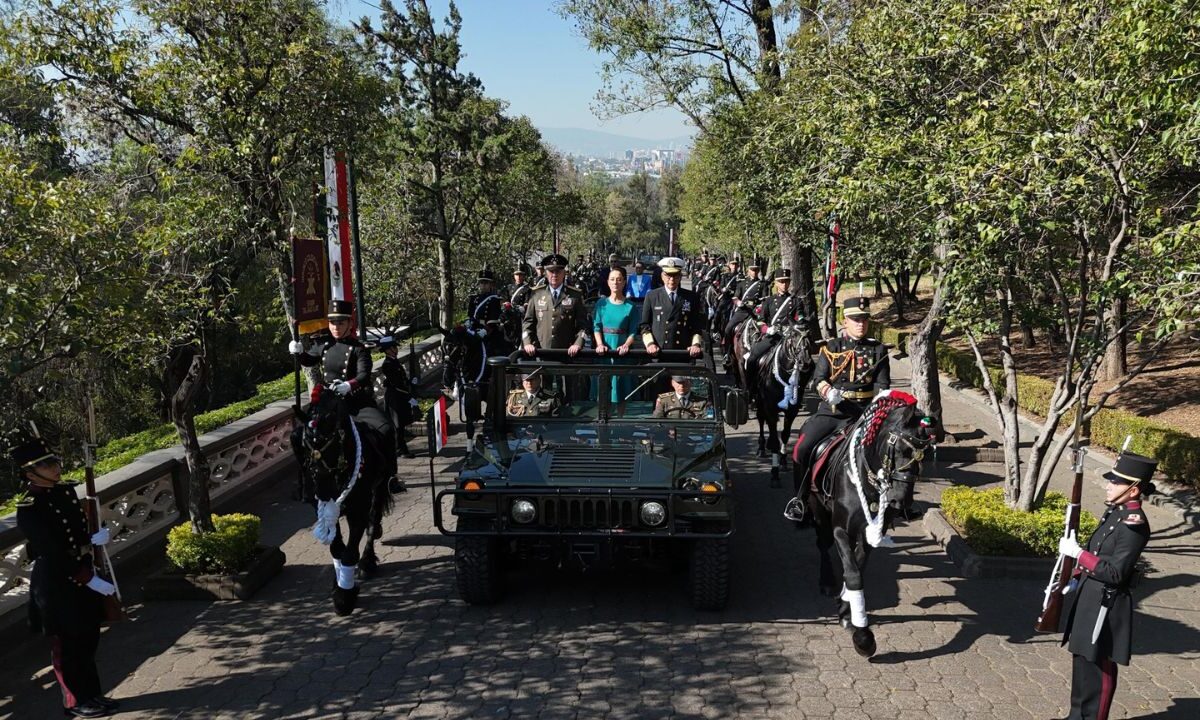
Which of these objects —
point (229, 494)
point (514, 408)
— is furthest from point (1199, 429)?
point (229, 494)

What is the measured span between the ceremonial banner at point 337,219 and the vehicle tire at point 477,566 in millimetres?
4540

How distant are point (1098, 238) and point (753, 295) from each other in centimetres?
942

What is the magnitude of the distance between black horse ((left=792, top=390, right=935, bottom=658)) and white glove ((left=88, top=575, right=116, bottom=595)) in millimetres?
5542

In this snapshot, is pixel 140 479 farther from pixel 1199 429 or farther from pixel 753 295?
pixel 1199 429

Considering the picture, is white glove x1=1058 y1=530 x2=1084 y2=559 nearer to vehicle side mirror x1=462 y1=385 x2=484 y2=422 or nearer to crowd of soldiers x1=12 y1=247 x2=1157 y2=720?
crowd of soldiers x1=12 y1=247 x2=1157 y2=720

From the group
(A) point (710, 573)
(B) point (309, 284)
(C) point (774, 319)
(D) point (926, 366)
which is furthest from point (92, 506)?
(D) point (926, 366)

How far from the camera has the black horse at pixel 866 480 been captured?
6059mm

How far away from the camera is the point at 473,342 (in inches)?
571

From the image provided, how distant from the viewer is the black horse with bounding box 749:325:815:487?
11252 mm

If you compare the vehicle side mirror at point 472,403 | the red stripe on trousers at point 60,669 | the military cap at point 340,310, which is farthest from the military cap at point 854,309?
the red stripe on trousers at point 60,669

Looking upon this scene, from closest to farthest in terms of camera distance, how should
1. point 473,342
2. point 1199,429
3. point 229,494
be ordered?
1. point 229,494
2. point 1199,429
3. point 473,342

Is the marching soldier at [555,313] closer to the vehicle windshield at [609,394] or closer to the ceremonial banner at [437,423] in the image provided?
the ceremonial banner at [437,423]

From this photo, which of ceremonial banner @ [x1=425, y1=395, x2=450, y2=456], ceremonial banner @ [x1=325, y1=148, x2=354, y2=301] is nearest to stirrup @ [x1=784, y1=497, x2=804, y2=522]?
ceremonial banner @ [x1=425, y1=395, x2=450, y2=456]

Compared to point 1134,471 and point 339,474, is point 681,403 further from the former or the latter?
point 1134,471
